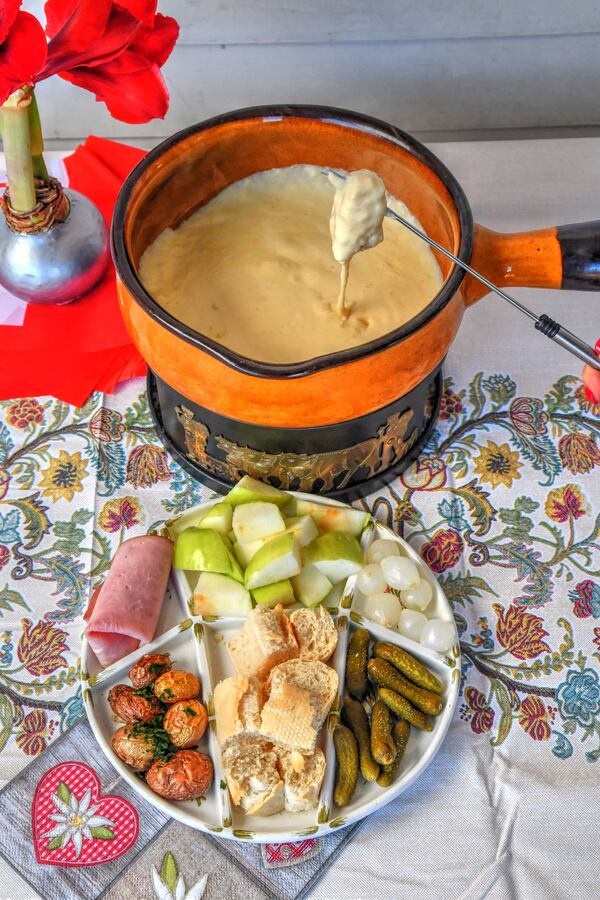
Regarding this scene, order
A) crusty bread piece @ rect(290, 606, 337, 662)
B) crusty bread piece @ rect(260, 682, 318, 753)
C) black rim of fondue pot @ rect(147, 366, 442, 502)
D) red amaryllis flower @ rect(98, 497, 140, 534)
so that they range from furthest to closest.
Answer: red amaryllis flower @ rect(98, 497, 140, 534), black rim of fondue pot @ rect(147, 366, 442, 502), crusty bread piece @ rect(290, 606, 337, 662), crusty bread piece @ rect(260, 682, 318, 753)

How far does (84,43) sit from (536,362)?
2.69 feet

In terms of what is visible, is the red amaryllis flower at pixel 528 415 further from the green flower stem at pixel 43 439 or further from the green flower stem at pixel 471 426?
the green flower stem at pixel 43 439

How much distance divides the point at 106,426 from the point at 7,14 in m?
0.59

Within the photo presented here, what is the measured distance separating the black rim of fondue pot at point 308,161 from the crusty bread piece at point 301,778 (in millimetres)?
428

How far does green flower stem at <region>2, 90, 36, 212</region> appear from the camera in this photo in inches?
49.5

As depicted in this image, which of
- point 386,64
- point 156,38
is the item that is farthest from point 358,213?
point 386,64

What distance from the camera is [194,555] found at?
1183mm

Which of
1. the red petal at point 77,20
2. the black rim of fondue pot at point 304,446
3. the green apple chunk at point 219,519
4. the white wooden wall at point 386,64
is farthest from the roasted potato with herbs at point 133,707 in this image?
the white wooden wall at point 386,64

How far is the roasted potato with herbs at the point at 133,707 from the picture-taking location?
1087mm

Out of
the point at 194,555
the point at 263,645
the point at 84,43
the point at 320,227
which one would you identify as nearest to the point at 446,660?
the point at 263,645

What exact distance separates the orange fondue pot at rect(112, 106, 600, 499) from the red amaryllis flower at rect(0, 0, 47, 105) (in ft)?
0.62

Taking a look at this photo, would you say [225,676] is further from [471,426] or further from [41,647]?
[471,426]

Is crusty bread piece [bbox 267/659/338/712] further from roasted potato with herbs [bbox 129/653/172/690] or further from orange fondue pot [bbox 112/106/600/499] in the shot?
orange fondue pot [bbox 112/106/600/499]

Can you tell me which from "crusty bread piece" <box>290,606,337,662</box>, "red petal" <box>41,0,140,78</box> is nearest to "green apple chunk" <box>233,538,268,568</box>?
"crusty bread piece" <box>290,606,337,662</box>
